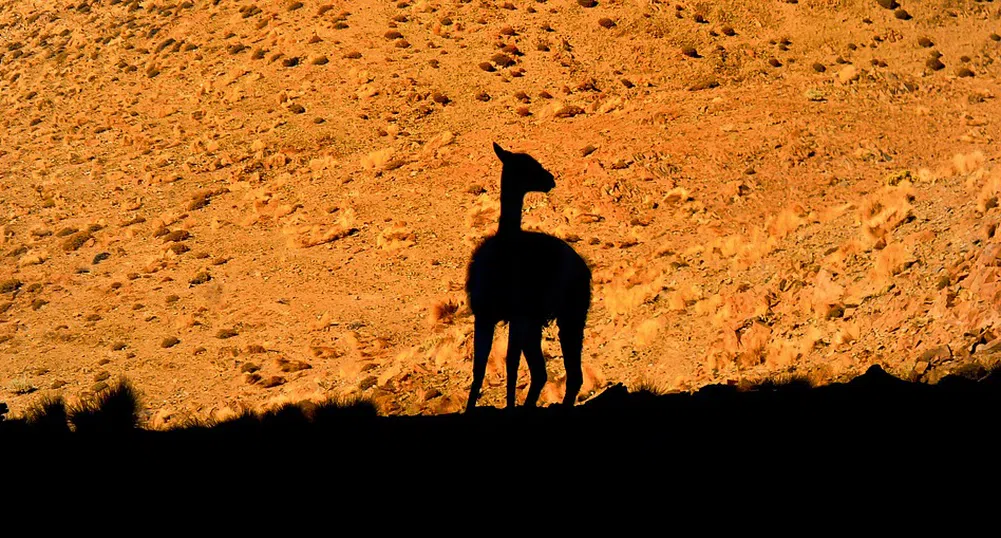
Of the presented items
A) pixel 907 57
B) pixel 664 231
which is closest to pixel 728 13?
pixel 907 57

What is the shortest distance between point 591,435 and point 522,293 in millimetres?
3012

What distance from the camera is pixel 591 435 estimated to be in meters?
9.02

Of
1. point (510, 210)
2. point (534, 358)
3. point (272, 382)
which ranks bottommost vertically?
point (272, 382)

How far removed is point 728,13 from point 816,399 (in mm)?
24892

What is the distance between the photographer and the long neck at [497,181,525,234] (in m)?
11.9

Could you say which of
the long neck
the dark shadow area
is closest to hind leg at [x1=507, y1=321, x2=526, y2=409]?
the dark shadow area

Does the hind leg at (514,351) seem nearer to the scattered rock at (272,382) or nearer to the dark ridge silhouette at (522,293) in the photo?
the dark ridge silhouette at (522,293)

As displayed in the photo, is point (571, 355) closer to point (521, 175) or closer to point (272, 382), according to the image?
point (521, 175)

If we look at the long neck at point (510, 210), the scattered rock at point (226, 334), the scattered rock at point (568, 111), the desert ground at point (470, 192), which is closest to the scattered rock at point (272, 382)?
the desert ground at point (470, 192)

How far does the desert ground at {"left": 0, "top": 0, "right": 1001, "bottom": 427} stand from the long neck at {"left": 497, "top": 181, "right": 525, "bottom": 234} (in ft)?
9.41

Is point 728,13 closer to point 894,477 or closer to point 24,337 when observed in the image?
point 24,337

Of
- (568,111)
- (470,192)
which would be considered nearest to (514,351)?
(470,192)

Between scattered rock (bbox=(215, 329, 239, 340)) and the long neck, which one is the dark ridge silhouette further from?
scattered rock (bbox=(215, 329, 239, 340))

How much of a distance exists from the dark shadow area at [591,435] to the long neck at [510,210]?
101 inches
